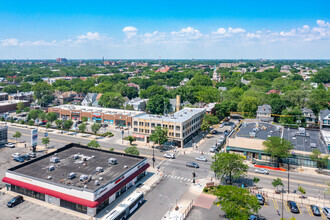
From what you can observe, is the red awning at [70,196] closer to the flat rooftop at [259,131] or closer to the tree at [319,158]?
the flat rooftop at [259,131]

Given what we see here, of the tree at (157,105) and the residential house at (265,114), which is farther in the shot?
the tree at (157,105)

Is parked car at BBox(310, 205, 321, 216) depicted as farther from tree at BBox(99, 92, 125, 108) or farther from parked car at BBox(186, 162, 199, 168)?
tree at BBox(99, 92, 125, 108)

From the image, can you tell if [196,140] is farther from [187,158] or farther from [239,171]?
[239,171]

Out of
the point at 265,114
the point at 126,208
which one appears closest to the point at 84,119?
the point at 126,208

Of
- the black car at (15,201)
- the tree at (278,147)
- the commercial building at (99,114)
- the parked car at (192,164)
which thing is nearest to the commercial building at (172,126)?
the parked car at (192,164)

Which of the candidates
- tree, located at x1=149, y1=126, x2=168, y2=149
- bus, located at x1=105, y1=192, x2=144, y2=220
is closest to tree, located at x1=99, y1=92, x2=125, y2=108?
tree, located at x1=149, y1=126, x2=168, y2=149
